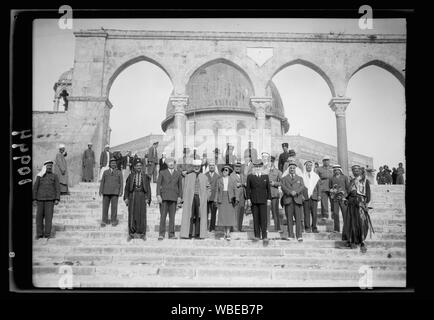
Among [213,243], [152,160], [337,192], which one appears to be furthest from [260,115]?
[213,243]

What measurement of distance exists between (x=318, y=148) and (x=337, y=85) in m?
8.05

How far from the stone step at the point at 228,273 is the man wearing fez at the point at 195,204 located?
1.25 meters

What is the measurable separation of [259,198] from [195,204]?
1339mm

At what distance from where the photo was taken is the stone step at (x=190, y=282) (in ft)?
23.7

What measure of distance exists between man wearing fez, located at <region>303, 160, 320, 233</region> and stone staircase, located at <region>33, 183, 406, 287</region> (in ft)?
1.10

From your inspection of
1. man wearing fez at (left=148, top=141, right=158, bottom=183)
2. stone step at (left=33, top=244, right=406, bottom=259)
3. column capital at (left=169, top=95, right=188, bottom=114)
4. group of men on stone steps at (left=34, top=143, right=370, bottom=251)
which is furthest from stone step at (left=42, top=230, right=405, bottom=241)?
column capital at (left=169, top=95, right=188, bottom=114)

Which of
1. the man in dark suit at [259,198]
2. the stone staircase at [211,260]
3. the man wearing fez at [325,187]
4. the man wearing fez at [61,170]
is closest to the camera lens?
the stone staircase at [211,260]

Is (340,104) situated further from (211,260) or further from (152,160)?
(211,260)

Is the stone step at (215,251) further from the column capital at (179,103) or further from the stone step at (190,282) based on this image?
the column capital at (179,103)

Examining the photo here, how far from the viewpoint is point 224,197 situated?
9.09 meters

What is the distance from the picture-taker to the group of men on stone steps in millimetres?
8656

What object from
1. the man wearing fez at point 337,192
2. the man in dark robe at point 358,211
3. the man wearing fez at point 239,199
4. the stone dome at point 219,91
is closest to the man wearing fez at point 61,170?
the man wearing fez at point 239,199

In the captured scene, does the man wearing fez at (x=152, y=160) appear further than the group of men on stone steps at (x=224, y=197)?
Yes
